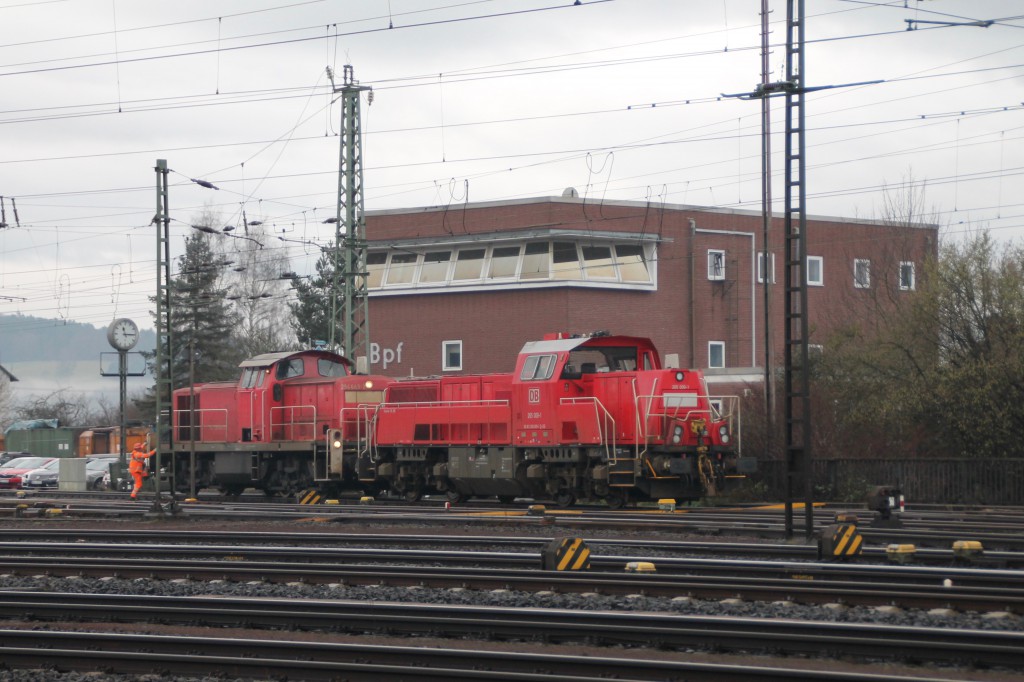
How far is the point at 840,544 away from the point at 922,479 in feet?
42.8

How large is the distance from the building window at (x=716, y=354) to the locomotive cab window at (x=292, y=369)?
20.4m

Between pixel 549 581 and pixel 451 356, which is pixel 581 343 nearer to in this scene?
pixel 549 581

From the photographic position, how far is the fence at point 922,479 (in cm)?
2477

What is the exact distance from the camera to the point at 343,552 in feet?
51.6

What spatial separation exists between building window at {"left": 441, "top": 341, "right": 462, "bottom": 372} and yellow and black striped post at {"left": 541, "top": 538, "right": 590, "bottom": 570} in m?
31.9

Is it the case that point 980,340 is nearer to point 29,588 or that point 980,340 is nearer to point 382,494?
point 382,494

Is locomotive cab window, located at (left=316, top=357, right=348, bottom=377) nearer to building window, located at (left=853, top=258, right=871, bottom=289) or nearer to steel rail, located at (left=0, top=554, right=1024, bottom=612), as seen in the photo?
steel rail, located at (left=0, top=554, right=1024, bottom=612)

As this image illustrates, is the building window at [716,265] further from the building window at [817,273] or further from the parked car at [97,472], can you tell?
the parked car at [97,472]

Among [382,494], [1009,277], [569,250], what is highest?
[569,250]

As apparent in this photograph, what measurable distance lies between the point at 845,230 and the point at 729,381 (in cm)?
1407

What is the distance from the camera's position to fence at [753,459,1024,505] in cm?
2477

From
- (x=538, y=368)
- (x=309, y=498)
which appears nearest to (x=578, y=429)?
(x=538, y=368)

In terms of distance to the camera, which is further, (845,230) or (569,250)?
(845,230)

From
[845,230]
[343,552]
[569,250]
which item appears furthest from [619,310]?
[343,552]
